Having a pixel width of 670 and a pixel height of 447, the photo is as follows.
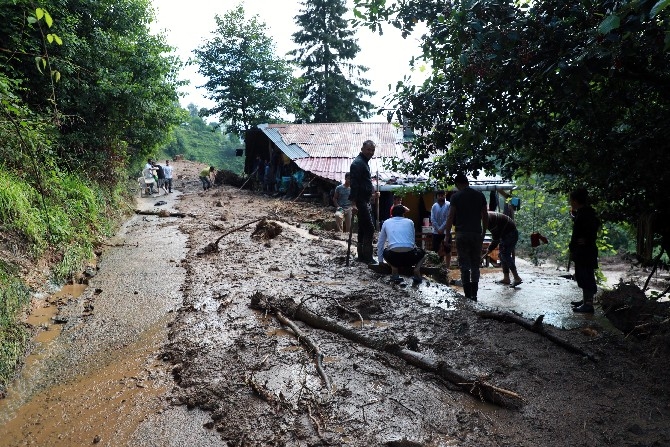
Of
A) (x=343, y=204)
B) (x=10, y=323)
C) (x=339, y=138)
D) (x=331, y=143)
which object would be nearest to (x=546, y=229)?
(x=339, y=138)

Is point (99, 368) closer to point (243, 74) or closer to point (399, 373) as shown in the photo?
point (399, 373)

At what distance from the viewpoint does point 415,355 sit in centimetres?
452

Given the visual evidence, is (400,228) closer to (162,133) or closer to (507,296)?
(507,296)

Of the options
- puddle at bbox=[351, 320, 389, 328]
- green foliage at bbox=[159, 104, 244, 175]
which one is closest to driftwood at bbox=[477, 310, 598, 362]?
puddle at bbox=[351, 320, 389, 328]

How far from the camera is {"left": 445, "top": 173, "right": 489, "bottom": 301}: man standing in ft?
21.8

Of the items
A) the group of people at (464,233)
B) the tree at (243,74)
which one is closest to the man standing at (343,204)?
the group of people at (464,233)

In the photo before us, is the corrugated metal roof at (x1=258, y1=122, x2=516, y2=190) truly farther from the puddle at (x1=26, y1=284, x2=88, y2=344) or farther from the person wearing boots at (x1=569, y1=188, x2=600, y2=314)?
the puddle at (x1=26, y1=284, x2=88, y2=344)

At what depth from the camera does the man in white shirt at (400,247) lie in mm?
7059

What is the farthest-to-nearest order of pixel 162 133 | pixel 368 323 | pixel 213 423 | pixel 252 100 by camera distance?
pixel 252 100
pixel 162 133
pixel 368 323
pixel 213 423

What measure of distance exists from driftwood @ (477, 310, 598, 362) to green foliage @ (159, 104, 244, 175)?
42.2 metres

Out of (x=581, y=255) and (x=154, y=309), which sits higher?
(x=581, y=255)

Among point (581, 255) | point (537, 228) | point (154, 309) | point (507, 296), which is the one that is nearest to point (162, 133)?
point (154, 309)

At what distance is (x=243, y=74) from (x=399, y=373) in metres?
32.1

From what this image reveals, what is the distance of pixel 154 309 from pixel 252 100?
28.9 meters
